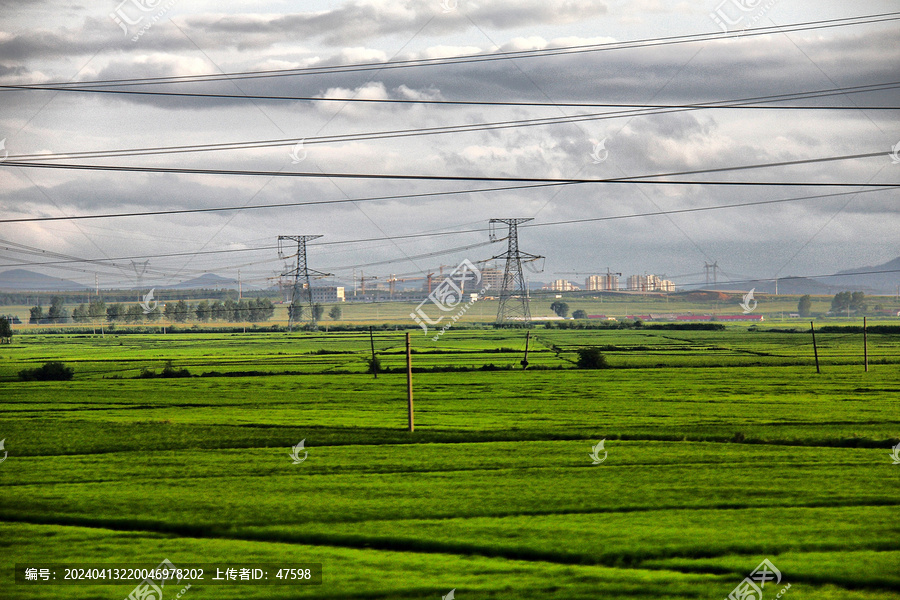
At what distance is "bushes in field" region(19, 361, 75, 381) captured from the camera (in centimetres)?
5269

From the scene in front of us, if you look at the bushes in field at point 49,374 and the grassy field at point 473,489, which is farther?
the bushes in field at point 49,374

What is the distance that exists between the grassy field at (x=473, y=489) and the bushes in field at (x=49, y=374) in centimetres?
1205

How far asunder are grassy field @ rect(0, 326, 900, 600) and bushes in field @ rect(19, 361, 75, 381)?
1205 centimetres

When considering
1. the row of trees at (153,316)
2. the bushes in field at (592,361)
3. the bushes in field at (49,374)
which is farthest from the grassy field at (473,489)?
the row of trees at (153,316)

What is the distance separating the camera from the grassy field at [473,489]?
1150 centimetres

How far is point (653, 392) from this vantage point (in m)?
40.1

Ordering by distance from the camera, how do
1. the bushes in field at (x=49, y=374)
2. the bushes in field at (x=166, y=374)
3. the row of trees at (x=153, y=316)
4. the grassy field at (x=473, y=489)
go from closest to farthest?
the grassy field at (x=473, y=489) < the bushes in field at (x=49, y=374) < the bushes in field at (x=166, y=374) < the row of trees at (x=153, y=316)

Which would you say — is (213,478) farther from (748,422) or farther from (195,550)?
(748,422)

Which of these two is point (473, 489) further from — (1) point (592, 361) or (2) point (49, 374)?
(2) point (49, 374)

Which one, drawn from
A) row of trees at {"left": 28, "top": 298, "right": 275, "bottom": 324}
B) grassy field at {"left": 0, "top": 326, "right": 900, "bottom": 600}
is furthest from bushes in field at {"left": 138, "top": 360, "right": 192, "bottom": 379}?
row of trees at {"left": 28, "top": 298, "right": 275, "bottom": 324}

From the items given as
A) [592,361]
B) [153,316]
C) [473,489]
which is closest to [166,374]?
[592,361]

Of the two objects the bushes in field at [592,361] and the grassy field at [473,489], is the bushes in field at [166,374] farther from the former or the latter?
the bushes in field at [592,361]

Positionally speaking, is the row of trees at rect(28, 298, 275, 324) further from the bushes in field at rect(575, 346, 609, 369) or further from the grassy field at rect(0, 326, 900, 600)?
the grassy field at rect(0, 326, 900, 600)

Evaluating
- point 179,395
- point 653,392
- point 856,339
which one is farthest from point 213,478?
point 856,339
